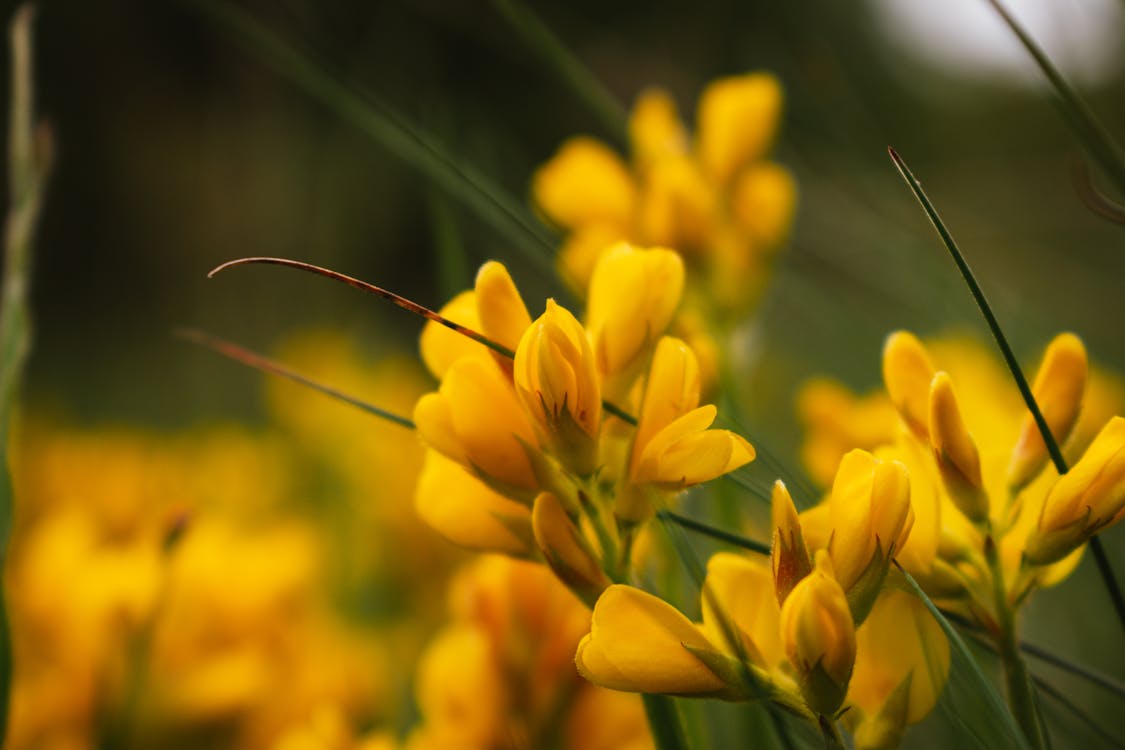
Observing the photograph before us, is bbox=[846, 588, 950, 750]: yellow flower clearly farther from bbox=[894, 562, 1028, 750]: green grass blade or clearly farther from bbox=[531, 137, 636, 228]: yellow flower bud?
bbox=[531, 137, 636, 228]: yellow flower bud

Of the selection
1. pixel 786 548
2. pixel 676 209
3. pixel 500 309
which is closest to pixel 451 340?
pixel 500 309

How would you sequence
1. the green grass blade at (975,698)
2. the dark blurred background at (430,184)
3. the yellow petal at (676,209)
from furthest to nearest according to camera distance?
1. the dark blurred background at (430,184)
2. the yellow petal at (676,209)
3. the green grass blade at (975,698)

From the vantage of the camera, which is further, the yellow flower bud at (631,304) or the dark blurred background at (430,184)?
the dark blurred background at (430,184)

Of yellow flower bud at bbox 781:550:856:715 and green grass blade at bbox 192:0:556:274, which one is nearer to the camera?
yellow flower bud at bbox 781:550:856:715

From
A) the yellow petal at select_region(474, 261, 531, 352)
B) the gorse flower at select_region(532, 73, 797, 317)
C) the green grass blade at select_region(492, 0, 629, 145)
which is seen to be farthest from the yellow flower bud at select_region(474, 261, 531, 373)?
the gorse flower at select_region(532, 73, 797, 317)

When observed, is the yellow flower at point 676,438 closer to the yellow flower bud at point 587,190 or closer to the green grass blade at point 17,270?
the green grass blade at point 17,270

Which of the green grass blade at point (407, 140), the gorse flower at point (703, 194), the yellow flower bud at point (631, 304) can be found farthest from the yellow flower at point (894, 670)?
the gorse flower at point (703, 194)

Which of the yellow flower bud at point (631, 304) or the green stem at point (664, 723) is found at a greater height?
the yellow flower bud at point (631, 304)
